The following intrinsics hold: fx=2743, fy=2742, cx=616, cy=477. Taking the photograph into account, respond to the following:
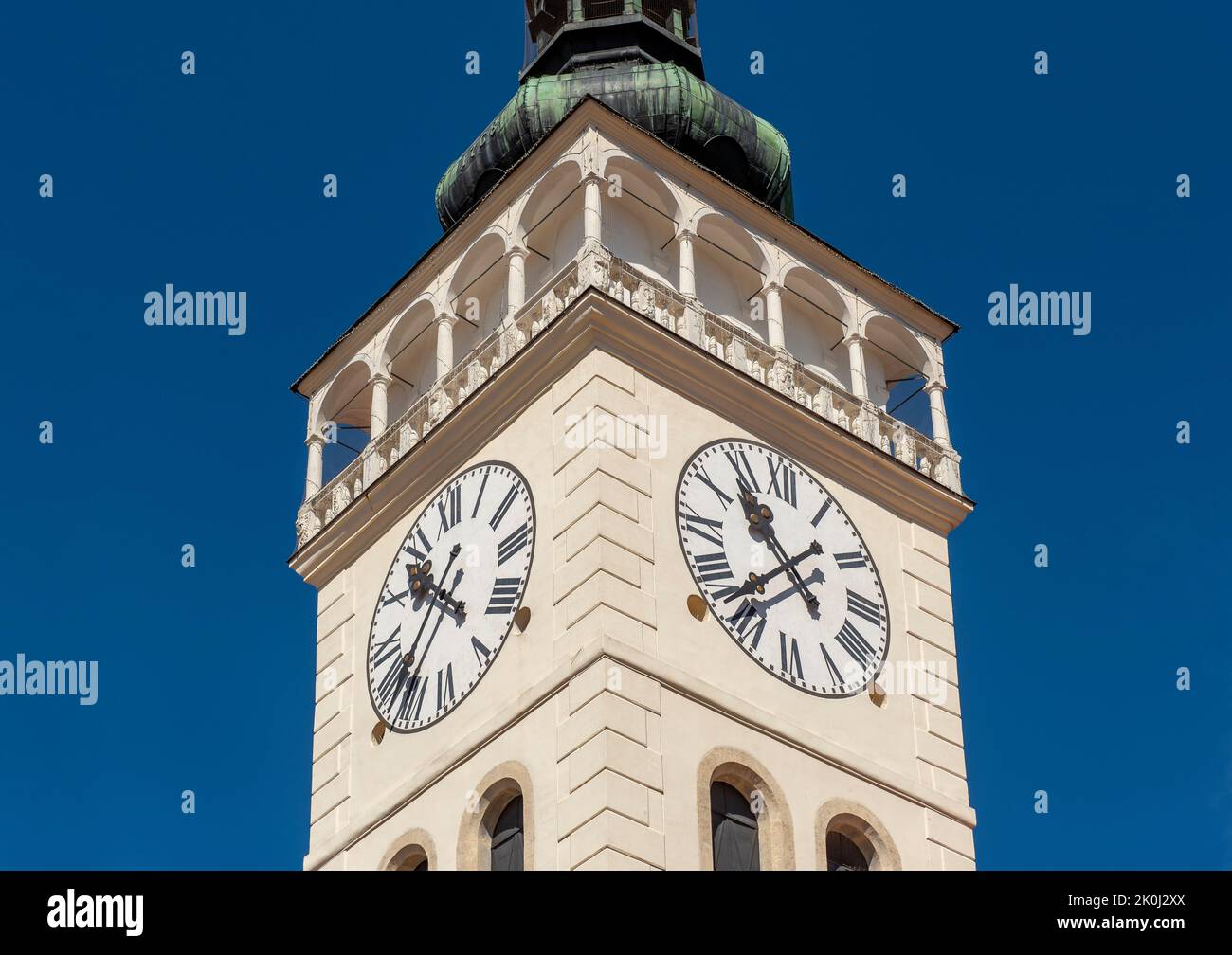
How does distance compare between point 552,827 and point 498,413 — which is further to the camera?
point 498,413

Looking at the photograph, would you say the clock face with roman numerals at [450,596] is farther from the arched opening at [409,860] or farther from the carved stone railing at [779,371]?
the carved stone railing at [779,371]

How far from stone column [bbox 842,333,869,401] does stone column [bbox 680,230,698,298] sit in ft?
7.64

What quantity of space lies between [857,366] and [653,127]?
4302 millimetres

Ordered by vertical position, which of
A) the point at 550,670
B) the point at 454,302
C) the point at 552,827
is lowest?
the point at 552,827

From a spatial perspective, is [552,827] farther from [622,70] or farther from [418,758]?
[622,70]

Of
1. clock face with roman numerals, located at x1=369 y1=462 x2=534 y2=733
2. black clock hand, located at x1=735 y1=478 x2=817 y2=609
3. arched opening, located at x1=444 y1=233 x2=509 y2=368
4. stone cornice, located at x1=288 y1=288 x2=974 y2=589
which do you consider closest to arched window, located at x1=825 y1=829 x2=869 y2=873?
black clock hand, located at x1=735 y1=478 x2=817 y2=609

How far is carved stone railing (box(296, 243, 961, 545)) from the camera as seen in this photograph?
3228 centimetres

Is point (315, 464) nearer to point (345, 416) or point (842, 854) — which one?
point (345, 416)

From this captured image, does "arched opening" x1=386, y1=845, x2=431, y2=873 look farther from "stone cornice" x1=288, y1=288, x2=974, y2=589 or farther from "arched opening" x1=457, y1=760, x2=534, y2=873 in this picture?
"stone cornice" x1=288, y1=288, x2=974, y2=589

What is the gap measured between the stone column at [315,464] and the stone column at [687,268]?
5.54m

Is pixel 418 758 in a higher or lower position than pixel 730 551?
lower
